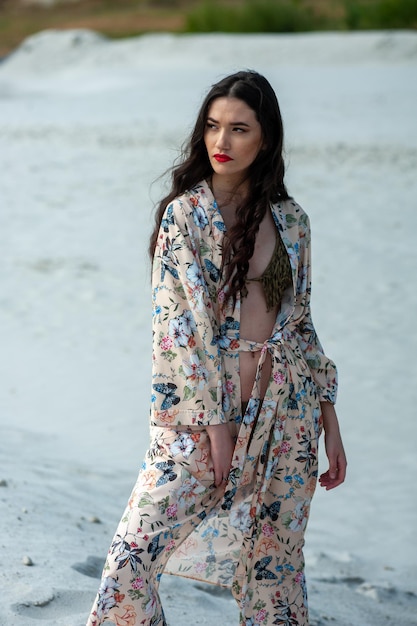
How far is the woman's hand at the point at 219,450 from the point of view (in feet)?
8.06

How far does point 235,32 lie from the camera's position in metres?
28.5

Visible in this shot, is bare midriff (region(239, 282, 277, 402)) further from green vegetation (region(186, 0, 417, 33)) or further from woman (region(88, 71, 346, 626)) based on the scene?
green vegetation (region(186, 0, 417, 33))

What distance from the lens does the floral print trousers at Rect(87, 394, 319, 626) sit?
2363 mm

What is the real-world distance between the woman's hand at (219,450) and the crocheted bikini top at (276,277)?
0.33 meters

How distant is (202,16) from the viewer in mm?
29016

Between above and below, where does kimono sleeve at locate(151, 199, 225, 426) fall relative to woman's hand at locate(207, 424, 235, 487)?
above

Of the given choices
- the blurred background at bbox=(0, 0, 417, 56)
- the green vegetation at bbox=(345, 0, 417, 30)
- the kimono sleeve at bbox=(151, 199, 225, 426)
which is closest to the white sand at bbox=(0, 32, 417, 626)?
the kimono sleeve at bbox=(151, 199, 225, 426)

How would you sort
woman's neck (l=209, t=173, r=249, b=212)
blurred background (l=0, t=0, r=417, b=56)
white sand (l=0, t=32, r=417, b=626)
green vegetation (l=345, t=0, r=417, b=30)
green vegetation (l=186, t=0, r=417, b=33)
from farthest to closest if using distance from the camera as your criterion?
blurred background (l=0, t=0, r=417, b=56), green vegetation (l=186, t=0, r=417, b=33), green vegetation (l=345, t=0, r=417, b=30), white sand (l=0, t=32, r=417, b=626), woman's neck (l=209, t=173, r=249, b=212)

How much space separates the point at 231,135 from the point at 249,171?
13 centimetres

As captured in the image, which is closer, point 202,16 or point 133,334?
point 133,334

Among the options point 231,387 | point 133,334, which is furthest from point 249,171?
point 133,334

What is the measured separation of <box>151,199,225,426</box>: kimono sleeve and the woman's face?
0.15 metres

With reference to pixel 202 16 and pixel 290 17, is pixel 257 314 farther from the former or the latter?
pixel 202 16

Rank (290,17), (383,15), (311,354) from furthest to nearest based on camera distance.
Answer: (290,17), (383,15), (311,354)
